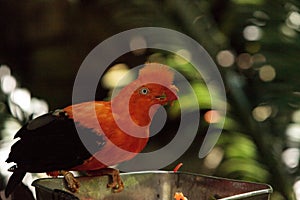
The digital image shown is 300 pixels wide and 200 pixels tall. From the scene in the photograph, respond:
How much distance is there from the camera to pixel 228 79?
0.84m

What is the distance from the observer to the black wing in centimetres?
50

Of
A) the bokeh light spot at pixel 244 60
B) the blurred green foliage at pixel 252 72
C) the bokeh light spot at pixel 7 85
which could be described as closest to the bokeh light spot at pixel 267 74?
the blurred green foliage at pixel 252 72

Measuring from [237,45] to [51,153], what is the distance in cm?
67

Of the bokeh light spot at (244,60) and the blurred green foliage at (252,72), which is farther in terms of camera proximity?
the bokeh light spot at (244,60)

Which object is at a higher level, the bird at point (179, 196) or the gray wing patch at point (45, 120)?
the gray wing patch at point (45, 120)

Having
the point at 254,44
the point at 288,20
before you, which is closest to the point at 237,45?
the point at 254,44

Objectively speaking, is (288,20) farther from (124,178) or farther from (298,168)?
(124,178)

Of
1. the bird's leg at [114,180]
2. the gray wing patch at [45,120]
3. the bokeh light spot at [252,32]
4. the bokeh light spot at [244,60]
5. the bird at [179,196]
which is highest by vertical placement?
the gray wing patch at [45,120]

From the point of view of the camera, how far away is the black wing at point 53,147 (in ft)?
1.65

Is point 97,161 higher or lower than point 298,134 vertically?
higher

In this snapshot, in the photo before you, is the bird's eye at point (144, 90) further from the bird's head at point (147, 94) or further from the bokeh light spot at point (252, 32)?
the bokeh light spot at point (252, 32)

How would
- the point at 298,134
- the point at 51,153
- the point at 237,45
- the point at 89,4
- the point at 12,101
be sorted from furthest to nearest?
the point at 89,4
the point at 237,45
the point at 12,101
the point at 298,134
the point at 51,153

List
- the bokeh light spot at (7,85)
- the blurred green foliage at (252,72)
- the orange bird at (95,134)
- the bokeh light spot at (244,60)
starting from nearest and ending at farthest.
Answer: the orange bird at (95,134)
the blurred green foliage at (252,72)
the bokeh light spot at (7,85)
the bokeh light spot at (244,60)

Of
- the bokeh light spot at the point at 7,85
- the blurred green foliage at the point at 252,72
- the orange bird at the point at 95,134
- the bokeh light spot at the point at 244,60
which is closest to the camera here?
the orange bird at the point at 95,134
